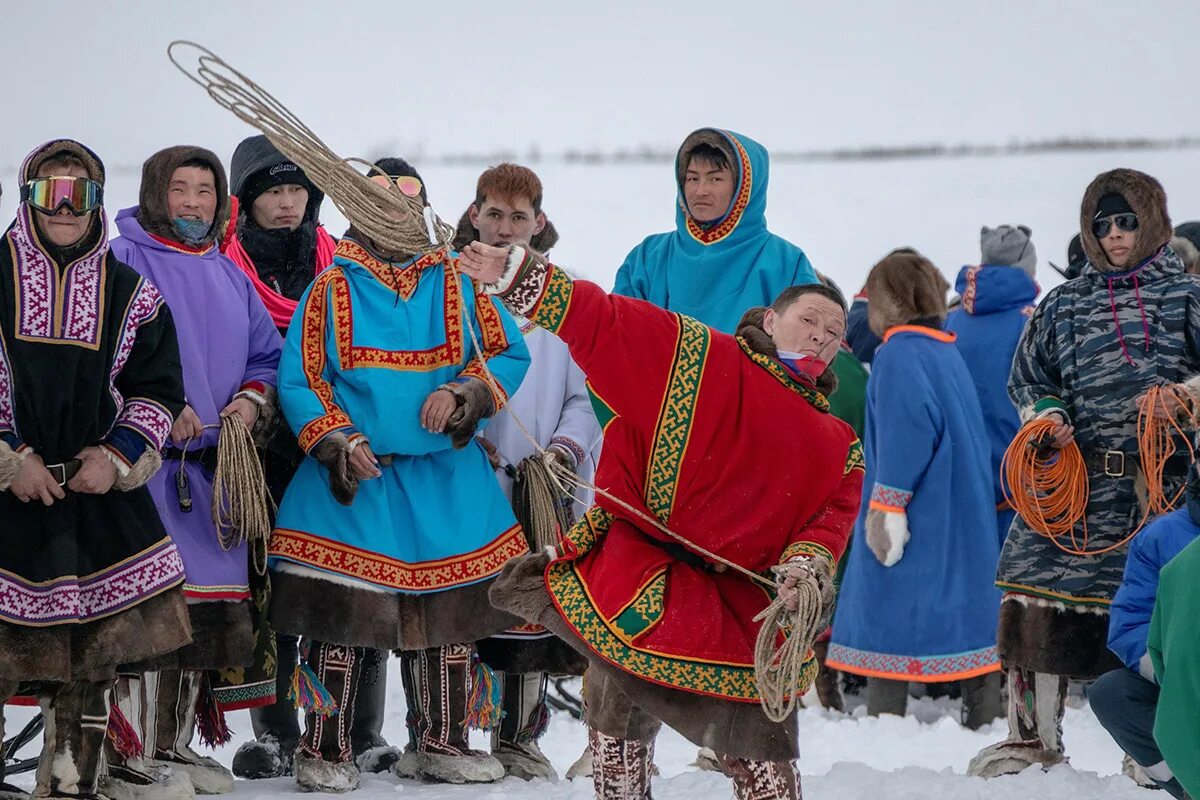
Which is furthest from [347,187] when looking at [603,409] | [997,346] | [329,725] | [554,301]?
[997,346]

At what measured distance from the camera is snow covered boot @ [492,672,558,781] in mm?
4480

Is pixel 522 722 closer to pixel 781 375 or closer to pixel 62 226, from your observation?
pixel 781 375

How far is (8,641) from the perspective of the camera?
3.49m

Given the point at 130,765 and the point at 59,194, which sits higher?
the point at 59,194

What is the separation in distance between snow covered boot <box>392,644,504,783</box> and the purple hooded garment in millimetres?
545

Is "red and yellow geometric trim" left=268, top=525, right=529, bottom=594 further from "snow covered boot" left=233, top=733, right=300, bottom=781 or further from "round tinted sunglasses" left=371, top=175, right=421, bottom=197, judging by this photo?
"round tinted sunglasses" left=371, top=175, right=421, bottom=197

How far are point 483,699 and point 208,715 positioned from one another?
0.76 m

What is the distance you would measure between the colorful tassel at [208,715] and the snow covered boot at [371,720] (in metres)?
0.42

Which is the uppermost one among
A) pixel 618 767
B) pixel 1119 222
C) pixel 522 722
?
pixel 1119 222

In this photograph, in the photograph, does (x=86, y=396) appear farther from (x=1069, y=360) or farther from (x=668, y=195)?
(x=668, y=195)

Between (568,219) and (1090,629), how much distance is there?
4240mm

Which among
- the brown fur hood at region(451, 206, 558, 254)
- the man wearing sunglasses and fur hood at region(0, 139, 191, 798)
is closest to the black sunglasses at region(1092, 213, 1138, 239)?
the brown fur hood at region(451, 206, 558, 254)

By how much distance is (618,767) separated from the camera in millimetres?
3328

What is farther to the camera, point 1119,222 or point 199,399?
point 1119,222
